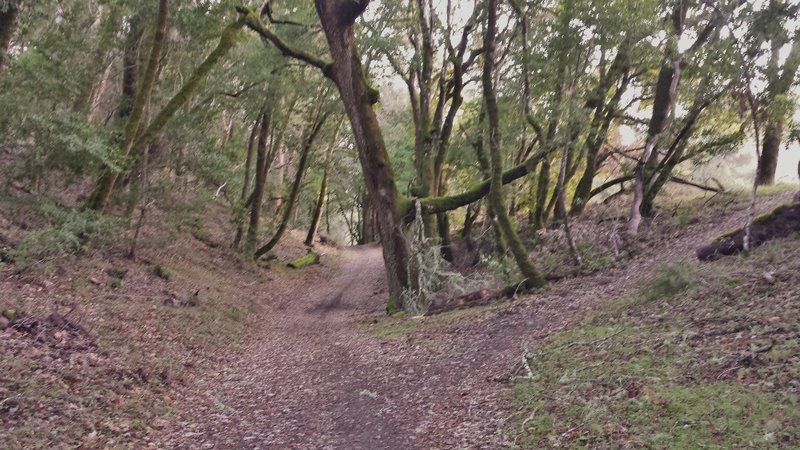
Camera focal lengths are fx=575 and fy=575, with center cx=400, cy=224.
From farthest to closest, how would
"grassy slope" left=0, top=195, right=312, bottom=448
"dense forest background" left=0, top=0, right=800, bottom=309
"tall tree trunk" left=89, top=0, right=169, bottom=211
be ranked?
1. "tall tree trunk" left=89, top=0, right=169, bottom=211
2. "dense forest background" left=0, top=0, right=800, bottom=309
3. "grassy slope" left=0, top=195, right=312, bottom=448

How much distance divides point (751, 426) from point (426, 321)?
847 cm

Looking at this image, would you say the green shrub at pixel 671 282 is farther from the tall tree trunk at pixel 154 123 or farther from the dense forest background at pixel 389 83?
the tall tree trunk at pixel 154 123

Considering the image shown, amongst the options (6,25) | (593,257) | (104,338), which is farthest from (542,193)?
(6,25)

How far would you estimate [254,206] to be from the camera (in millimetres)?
21734

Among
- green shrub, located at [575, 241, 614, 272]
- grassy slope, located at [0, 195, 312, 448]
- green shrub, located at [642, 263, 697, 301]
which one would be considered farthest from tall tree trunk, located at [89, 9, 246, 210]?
green shrub, located at [642, 263, 697, 301]

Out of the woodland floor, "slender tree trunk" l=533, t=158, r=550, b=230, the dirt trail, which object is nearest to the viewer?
the woodland floor

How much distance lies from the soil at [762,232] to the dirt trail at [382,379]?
979mm

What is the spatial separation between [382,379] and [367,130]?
7074mm

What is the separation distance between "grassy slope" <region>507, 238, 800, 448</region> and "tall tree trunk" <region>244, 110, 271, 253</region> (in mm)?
14432

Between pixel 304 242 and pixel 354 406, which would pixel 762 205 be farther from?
pixel 304 242

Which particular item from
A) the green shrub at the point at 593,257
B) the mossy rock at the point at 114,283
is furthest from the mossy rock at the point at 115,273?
the green shrub at the point at 593,257

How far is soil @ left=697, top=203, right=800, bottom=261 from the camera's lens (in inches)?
418

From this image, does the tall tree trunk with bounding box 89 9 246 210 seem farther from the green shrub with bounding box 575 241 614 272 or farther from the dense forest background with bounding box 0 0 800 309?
the green shrub with bounding box 575 241 614 272

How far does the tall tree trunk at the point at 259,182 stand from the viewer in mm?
20703
